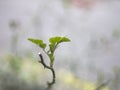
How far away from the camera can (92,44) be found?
1.54m

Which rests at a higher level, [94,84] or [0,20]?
[0,20]

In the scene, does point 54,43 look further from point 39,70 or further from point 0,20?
point 0,20

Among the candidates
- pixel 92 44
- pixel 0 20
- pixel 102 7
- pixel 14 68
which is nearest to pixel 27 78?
pixel 14 68

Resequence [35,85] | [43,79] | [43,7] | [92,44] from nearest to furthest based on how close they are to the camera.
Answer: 1. [35,85]
2. [43,79]
3. [92,44]
4. [43,7]

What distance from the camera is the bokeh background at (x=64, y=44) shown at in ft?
3.64

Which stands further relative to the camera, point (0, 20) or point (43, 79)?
point (0, 20)

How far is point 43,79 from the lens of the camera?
44.8 inches

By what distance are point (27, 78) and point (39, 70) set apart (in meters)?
0.17

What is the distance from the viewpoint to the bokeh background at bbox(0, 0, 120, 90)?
111 centimetres

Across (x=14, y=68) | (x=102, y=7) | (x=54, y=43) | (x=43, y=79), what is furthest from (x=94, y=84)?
(x=54, y=43)

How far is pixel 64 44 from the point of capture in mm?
1728

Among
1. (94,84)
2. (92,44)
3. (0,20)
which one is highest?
(0,20)

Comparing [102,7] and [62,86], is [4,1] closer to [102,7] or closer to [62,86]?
[102,7]

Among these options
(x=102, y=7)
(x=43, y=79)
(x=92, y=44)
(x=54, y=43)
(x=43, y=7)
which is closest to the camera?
(x=54, y=43)
